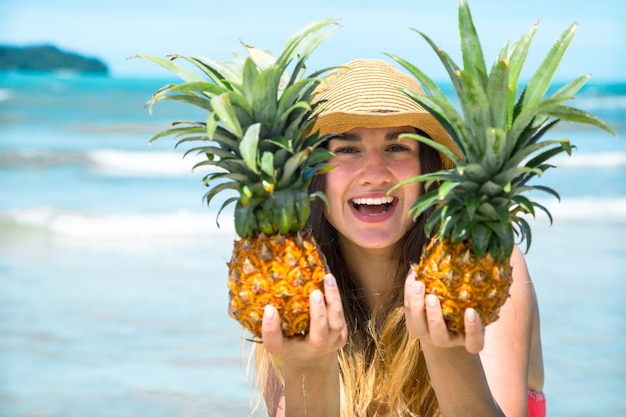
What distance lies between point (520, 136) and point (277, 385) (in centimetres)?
191

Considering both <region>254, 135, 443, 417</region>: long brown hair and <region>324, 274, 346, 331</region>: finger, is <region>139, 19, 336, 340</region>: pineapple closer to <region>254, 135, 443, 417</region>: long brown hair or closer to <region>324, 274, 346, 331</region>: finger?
<region>324, 274, 346, 331</region>: finger

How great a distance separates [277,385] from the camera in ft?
13.6

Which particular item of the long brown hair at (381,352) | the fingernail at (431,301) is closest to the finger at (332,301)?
the fingernail at (431,301)

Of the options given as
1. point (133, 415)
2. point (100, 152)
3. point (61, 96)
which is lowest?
point (133, 415)

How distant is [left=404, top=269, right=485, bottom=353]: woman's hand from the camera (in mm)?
2799

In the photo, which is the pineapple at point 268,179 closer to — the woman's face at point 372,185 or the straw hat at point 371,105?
the straw hat at point 371,105

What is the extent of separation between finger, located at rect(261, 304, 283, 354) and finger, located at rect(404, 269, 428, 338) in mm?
436

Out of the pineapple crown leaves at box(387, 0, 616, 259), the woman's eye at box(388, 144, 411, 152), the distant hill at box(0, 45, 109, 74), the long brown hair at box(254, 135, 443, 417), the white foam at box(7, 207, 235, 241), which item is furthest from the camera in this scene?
the distant hill at box(0, 45, 109, 74)

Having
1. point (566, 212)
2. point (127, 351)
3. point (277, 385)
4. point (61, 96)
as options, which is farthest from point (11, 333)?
point (61, 96)

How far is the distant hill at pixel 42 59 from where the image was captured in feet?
158

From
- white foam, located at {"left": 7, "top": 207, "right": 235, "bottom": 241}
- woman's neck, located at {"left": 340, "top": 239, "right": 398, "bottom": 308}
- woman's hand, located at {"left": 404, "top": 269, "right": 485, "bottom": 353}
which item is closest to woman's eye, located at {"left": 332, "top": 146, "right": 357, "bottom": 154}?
woman's neck, located at {"left": 340, "top": 239, "right": 398, "bottom": 308}

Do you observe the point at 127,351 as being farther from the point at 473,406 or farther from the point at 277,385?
the point at 473,406

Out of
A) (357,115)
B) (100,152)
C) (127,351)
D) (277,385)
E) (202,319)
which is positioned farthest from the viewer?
(100,152)

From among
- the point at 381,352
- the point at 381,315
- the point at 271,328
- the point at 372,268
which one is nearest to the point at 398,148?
the point at 372,268
